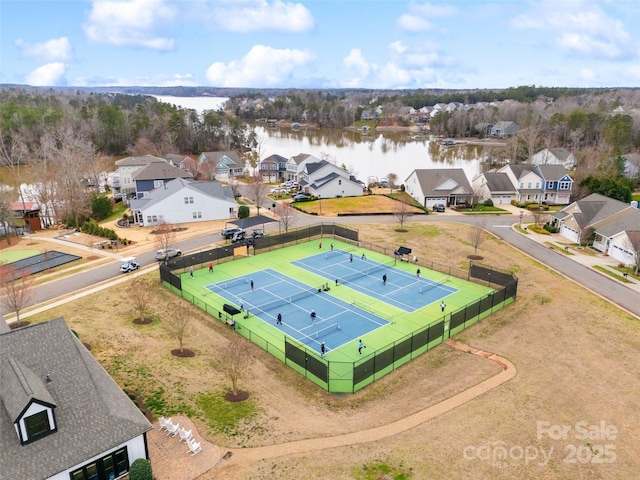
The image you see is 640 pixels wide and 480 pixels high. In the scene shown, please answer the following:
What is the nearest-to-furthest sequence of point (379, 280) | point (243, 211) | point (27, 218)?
point (379, 280) → point (27, 218) → point (243, 211)

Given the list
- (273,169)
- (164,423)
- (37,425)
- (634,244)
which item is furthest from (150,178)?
(634,244)

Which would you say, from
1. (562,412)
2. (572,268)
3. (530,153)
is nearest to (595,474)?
(562,412)

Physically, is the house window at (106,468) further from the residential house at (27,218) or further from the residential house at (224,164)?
the residential house at (224,164)

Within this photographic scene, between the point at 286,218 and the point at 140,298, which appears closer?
the point at 140,298

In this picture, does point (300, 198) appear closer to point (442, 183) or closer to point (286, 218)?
point (286, 218)

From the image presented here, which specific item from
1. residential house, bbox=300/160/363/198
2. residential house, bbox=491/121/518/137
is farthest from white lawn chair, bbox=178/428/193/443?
residential house, bbox=491/121/518/137

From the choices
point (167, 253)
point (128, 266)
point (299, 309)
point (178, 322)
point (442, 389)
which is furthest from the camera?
point (167, 253)

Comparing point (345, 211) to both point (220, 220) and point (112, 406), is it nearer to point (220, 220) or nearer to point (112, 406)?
point (220, 220)
